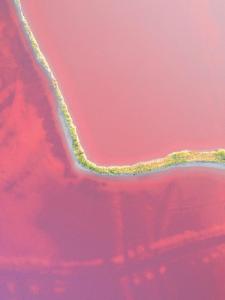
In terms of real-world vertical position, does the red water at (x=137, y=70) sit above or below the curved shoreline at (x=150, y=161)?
above

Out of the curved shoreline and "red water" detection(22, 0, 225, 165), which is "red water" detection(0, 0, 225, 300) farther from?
"red water" detection(22, 0, 225, 165)

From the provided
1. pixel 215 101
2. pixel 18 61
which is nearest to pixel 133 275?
pixel 215 101

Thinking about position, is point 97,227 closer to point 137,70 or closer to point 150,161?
point 150,161

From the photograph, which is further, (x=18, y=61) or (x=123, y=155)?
(x=18, y=61)

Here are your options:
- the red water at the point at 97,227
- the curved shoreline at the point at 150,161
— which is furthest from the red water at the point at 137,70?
the red water at the point at 97,227

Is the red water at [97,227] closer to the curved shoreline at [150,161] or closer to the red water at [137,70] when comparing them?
the curved shoreline at [150,161]

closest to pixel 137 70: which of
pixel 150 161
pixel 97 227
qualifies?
pixel 150 161

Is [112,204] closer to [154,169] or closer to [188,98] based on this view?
[154,169]
